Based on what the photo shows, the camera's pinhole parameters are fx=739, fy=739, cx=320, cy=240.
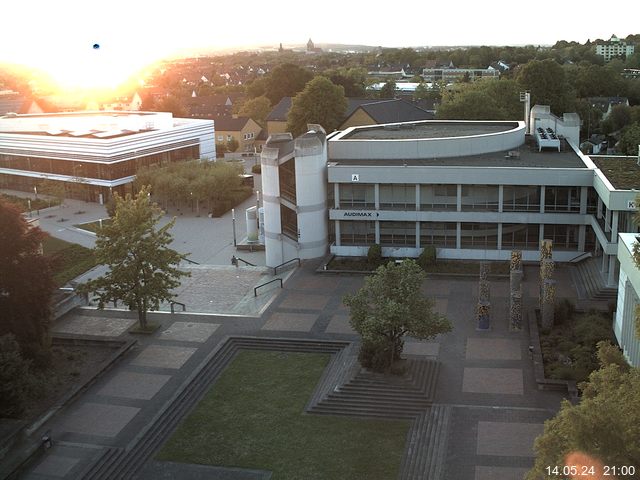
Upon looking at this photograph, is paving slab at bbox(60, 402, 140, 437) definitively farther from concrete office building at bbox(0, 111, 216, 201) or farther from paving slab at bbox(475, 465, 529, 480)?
concrete office building at bbox(0, 111, 216, 201)

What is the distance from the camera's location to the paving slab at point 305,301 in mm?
35844

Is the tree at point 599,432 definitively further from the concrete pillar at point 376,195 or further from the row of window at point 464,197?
the concrete pillar at point 376,195

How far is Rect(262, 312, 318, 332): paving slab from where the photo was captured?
33.1 m

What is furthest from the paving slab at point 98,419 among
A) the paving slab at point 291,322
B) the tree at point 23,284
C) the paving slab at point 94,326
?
the paving slab at point 291,322

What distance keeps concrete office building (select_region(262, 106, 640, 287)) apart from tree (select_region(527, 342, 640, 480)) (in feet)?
82.4

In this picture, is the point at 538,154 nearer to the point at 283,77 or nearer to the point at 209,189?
the point at 209,189

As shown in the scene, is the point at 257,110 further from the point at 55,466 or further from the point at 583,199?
the point at 55,466

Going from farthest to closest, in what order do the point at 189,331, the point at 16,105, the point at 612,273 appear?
the point at 16,105, the point at 612,273, the point at 189,331

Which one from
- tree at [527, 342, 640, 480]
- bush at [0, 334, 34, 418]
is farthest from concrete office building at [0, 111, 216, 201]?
tree at [527, 342, 640, 480]

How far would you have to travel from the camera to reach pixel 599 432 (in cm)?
1284

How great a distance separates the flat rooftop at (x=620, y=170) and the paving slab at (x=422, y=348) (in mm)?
12731

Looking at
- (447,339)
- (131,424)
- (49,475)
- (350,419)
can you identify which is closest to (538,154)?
(447,339)

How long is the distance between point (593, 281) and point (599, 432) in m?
25.3

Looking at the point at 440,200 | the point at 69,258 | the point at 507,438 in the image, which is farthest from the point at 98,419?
the point at 440,200
